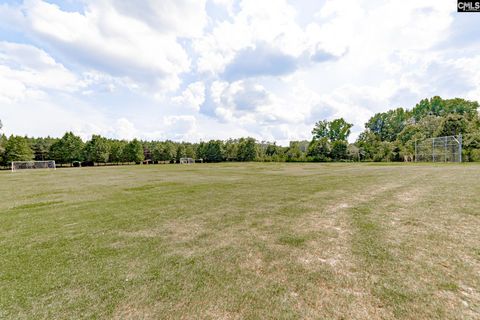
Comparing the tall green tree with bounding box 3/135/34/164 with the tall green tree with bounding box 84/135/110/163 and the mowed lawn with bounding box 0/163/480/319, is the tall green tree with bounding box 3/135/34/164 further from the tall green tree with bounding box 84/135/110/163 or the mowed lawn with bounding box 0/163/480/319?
the mowed lawn with bounding box 0/163/480/319

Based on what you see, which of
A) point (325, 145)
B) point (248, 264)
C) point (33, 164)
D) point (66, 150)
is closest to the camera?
point (248, 264)

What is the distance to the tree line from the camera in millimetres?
47844

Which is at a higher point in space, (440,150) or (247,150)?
(247,150)

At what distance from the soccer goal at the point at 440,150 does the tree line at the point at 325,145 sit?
2.25 m

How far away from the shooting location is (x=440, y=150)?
37.1 m

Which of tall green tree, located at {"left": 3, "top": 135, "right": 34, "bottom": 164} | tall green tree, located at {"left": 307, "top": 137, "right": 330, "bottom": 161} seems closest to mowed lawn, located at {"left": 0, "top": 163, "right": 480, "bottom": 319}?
tall green tree, located at {"left": 307, "top": 137, "right": 330, "bottom": 161}

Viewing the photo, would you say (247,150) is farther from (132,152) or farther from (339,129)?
(132,152)

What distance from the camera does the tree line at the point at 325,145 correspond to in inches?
1884

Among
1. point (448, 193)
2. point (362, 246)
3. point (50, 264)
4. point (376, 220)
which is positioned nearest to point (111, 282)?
point (50, 264)

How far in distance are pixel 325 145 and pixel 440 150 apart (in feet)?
91.2

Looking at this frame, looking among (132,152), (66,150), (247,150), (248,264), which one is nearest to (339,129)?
(247,150)

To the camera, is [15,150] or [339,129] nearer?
[15,150]

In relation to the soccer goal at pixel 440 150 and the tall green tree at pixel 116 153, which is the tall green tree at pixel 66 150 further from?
the soccer goal at pixel 440 150

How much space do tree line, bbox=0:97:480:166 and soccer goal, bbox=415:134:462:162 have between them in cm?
225
